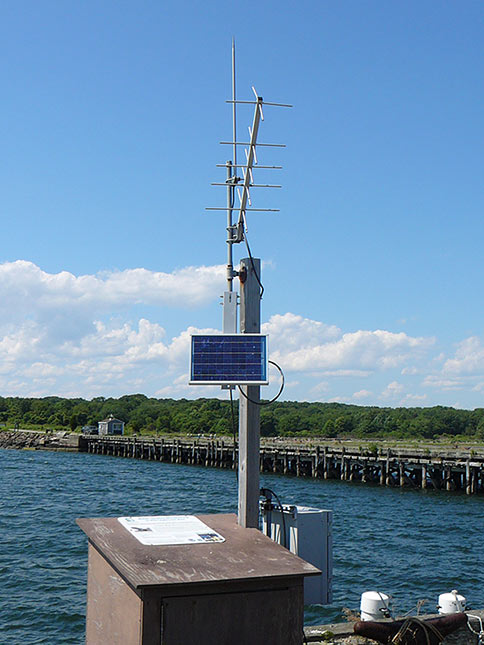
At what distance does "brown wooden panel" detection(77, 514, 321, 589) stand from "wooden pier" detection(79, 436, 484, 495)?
39.4m

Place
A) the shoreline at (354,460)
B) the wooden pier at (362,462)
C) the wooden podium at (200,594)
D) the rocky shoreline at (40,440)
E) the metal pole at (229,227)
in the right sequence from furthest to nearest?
the rocky shoreline at (40,440) < the shoreline at (354,460) < the wooden pier at (362,462) < the metal pole at (229,227) < the wooden podium at (200,594)

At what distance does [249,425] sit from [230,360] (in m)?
0.65

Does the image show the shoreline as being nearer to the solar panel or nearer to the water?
the water

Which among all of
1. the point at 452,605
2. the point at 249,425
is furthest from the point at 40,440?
the point at 249,425

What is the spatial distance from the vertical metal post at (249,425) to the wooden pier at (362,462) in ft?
127

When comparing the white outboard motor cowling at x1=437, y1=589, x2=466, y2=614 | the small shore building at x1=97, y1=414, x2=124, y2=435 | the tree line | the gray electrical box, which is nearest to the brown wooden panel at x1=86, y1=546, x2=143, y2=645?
the gray electrical box

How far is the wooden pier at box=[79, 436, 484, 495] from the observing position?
51.4 m

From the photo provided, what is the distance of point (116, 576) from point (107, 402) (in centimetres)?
18814

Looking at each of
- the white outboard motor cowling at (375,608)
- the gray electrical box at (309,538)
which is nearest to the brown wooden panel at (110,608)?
Answer: the gray electrical box at (309,538)

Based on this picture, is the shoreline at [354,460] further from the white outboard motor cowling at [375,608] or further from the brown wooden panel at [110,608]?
the brown wooden panel at [110,608]

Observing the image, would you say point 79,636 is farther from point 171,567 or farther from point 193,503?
point 193,503

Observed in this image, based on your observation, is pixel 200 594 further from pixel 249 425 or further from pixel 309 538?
pixel 309 538

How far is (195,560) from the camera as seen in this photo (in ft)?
16.0

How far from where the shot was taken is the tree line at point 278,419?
398 ft
